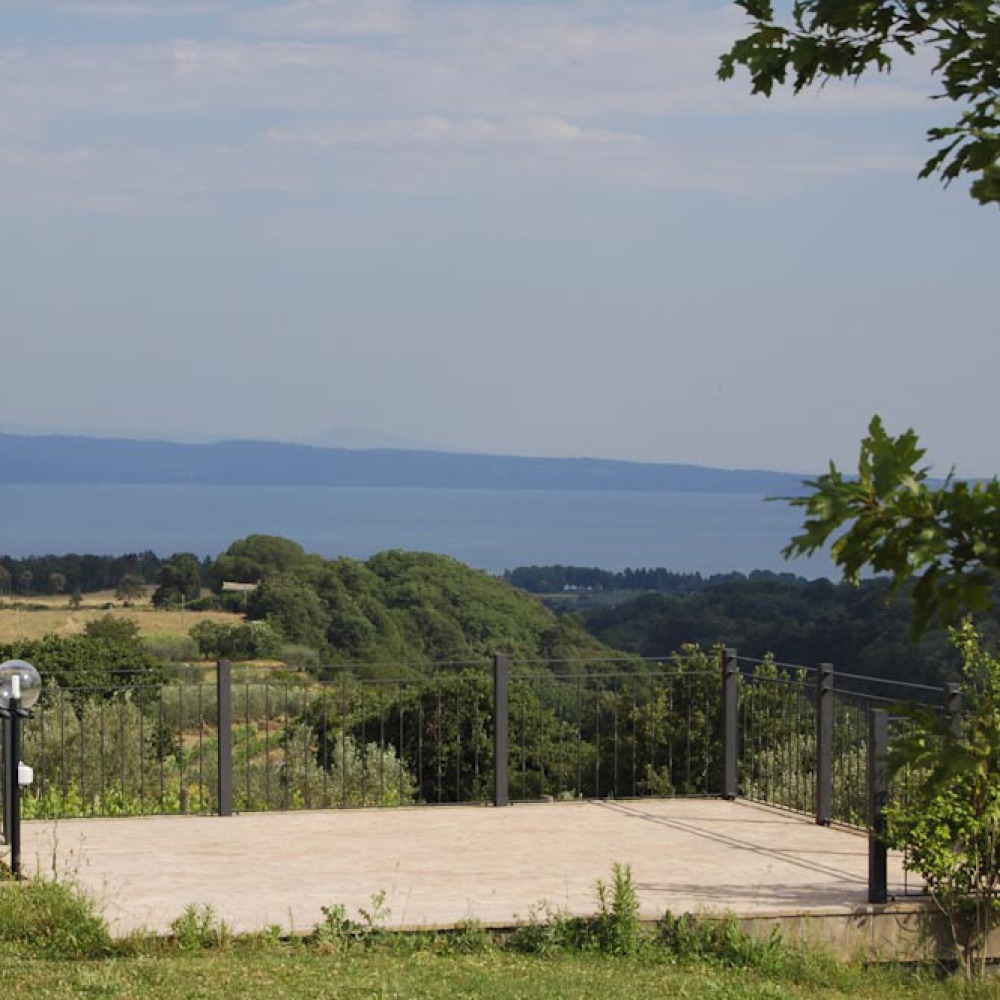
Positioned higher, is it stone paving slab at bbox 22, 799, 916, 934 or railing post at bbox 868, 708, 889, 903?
railing post at bbox 868, 708, 889, 903

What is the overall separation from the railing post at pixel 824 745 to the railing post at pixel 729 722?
1003 millimetres

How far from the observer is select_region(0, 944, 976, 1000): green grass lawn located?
6.82 meters

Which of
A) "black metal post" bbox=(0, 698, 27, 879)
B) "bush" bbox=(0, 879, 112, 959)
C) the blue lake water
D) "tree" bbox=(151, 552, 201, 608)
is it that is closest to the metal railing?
"black metal post" bbox=(0, 698, 27, 879)

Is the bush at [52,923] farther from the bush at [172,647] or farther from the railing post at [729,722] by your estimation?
the bush at [172,647]

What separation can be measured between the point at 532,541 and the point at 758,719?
440 ft

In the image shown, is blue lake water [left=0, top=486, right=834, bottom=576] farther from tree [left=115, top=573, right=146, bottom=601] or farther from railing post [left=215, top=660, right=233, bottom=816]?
railing post [left=215, top=660, right=233, bottom=816]

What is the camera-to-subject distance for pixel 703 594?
41.5 m

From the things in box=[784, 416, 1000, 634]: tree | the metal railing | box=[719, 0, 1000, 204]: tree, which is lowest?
the metal railing

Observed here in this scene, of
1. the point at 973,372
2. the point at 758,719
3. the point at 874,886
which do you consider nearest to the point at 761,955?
the point at 874,886

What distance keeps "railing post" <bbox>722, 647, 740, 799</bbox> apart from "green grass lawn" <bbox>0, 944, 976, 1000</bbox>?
162 inches

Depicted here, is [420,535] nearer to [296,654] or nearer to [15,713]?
[296,654]

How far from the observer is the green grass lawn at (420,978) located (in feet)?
22.4

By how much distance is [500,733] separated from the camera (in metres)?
11.9

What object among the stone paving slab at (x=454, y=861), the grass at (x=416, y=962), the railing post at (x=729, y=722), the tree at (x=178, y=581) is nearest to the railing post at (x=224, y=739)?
the stone paving slab at (x=454, y=861)
